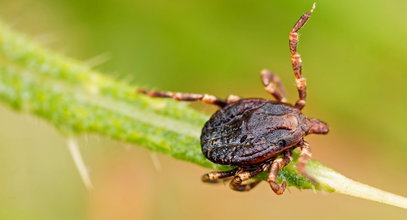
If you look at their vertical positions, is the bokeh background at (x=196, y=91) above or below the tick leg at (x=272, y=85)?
below

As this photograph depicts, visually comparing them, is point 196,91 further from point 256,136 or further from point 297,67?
point 256,136

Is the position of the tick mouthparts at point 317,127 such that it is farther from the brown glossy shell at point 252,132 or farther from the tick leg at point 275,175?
the tick leg at point 275,175

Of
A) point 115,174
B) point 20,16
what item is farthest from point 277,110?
point 20,16

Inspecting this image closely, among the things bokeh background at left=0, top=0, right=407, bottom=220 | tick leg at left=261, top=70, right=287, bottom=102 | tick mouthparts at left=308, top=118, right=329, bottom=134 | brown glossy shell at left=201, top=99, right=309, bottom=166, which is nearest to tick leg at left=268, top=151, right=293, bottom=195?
brown glossy shell at left=201, top=99, right=309, bottom=166

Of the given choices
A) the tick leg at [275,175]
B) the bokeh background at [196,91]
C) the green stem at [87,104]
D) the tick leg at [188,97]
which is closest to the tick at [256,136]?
the tick leg at [275,175]

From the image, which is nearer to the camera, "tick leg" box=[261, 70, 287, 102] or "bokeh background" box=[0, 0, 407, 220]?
"tick leg" box=[261, 70, 287, 102]

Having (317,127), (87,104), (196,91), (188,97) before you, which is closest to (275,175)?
(317,127)

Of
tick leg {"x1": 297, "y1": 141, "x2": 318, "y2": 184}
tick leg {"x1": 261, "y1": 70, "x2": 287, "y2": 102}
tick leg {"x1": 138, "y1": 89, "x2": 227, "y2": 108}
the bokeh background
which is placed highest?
tick leg {"x1": 261, "y1": 70, "x2": 287, "y2": 102}

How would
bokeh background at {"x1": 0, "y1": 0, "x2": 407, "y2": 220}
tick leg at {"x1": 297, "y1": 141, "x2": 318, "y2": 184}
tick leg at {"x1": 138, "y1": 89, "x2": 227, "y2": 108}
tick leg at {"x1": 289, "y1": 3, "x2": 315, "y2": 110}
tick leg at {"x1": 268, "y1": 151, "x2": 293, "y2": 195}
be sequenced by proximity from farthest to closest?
1. bokeh background at {"x1": 0, "y1": 0, "x2": 407, "y2": 220}
2. tick leg at {"x1": 138, "y1": 89, "x2": 227, "y2": 108}
3. tick leg at {"x1": 289, "y1": 3, "x2": 315, "y2": 110}
4. tick leg at {"x1": 268, "y1": 151, "x2": 293, "y2": 195}
5. tick leg at {"x1": 297, "y1": 141, "x2": 318, "y2": 184}

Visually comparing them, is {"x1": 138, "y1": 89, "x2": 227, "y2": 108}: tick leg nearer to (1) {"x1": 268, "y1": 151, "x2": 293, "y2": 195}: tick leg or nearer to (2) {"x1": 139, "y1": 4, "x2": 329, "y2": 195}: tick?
(2) {"x1": 139, "y1": 4, "x2": 329, "y2": 195}: tick

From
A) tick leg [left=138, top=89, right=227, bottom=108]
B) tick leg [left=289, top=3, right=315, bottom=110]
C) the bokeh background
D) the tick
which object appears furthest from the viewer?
the bokeh background
